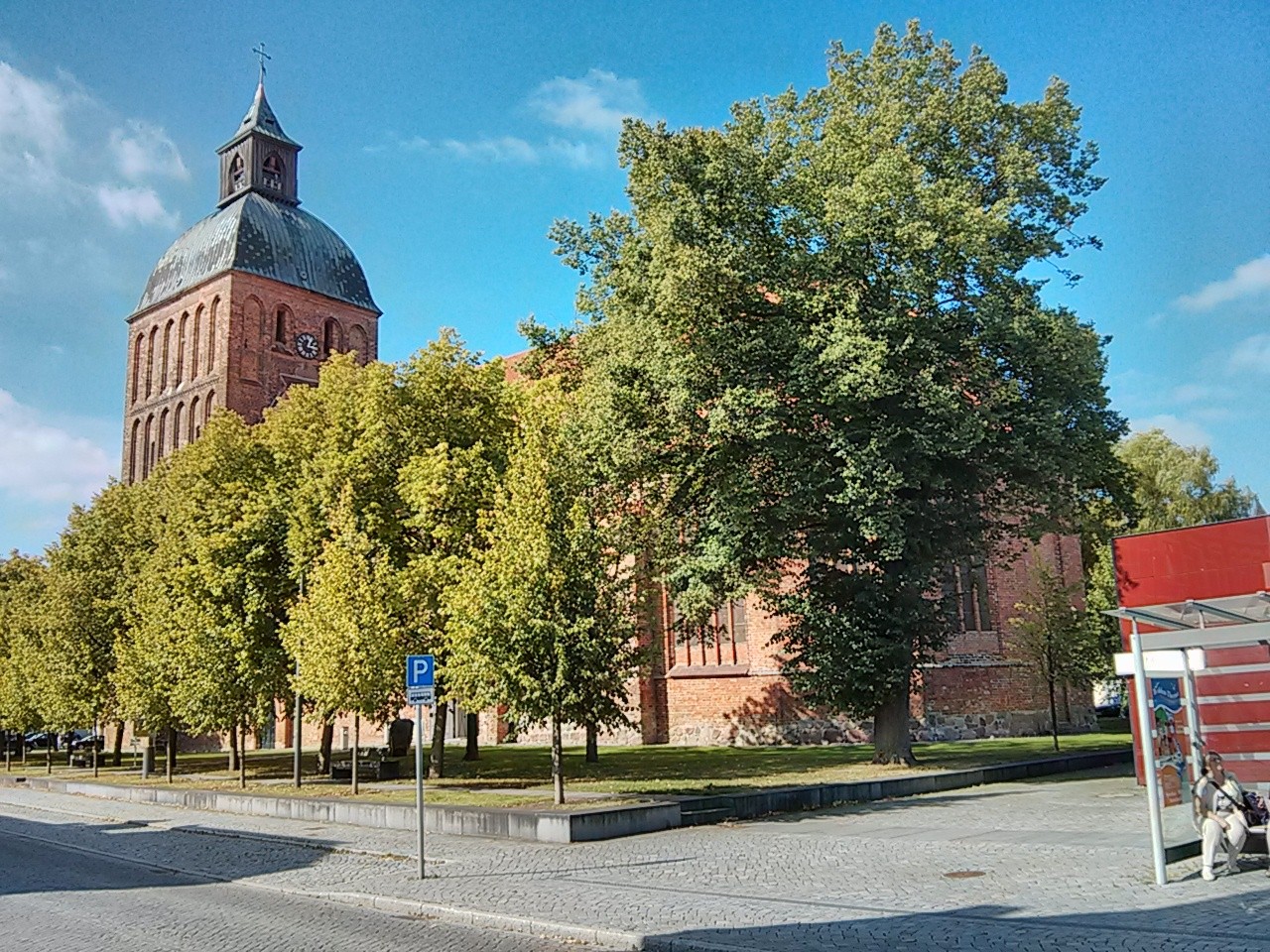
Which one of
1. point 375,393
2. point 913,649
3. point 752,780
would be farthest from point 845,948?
point 375,393

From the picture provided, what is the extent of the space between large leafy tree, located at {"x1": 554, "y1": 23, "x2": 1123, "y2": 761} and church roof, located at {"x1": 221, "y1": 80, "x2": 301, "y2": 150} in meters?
46.4

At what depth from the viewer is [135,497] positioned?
36062 millimetres

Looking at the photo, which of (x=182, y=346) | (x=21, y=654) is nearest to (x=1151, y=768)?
(x=21, y=654)

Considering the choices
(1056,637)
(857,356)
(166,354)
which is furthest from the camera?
(166,354)

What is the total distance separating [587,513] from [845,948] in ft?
37.0

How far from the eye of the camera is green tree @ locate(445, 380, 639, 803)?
17094 millimetres

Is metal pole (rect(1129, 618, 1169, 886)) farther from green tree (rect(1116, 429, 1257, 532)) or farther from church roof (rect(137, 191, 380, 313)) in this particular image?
church roof (rect(137, 191, 380, 313))

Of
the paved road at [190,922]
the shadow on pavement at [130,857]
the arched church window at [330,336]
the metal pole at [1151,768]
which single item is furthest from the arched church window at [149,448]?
the metal pole at [1151,768]

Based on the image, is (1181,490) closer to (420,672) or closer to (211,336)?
(420,672)

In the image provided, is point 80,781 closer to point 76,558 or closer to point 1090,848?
point 76,558

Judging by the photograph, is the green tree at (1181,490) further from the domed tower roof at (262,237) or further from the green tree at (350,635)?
the domed tower roof at (262,237)

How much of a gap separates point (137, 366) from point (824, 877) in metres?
63.5

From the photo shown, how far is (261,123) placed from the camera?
211ft

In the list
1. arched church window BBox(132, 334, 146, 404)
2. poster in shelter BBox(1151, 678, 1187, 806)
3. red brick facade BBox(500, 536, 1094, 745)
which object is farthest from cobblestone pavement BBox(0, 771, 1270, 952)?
arched church window BBox(132, 334, 146, 404)
